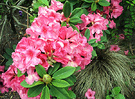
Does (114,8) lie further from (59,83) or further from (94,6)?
(59,83)

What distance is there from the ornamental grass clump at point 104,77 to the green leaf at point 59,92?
3.96 feet

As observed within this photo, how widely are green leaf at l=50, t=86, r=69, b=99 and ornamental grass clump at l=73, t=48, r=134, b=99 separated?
121 cm

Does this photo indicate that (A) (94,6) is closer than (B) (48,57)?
No

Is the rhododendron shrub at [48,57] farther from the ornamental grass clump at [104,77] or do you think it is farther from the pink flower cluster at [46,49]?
the ornamental grass clump at [104,77]

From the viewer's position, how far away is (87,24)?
104 centimetres

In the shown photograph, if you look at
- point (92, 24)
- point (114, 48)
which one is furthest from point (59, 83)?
point (114, 48)

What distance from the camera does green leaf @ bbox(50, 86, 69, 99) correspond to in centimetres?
69

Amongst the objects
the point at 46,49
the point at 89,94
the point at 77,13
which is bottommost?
the point at 89,94

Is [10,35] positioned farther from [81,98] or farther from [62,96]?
[62,96]

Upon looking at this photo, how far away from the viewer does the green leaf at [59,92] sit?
0.69 m

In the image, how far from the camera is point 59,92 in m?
0.70


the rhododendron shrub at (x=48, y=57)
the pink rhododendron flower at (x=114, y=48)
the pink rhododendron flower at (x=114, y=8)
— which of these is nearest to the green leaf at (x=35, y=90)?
the rhododendron shrub at (x=48, y=57)

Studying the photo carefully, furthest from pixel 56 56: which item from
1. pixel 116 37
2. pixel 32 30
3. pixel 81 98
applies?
pixel 116 37

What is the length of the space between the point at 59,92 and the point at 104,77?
1308 millimetres
